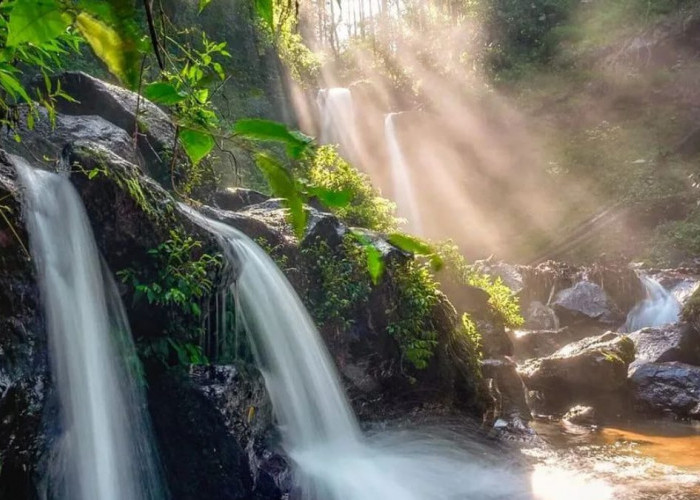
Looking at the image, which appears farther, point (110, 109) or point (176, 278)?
Result: point (110, 109)

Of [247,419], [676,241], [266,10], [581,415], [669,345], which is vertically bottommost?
[581,415]

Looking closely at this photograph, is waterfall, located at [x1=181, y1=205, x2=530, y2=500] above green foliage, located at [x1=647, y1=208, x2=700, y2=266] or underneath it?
underneath

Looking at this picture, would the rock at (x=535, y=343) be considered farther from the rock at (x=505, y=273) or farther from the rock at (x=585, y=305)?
the rock at (x=505, y=273)

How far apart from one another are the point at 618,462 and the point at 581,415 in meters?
2.22

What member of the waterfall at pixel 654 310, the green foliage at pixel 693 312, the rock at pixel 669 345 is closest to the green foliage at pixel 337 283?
the rock at pixel 669 345

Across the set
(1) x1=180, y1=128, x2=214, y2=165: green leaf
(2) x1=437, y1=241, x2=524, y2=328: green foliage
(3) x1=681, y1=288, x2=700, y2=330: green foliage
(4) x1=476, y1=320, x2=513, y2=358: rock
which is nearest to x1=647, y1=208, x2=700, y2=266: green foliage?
(3) x1=681, y1=288, x2=700, y2=330: green foliage

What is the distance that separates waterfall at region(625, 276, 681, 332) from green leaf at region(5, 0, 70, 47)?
14.2 m

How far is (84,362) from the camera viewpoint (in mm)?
3646

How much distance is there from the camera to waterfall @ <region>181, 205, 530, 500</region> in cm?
504

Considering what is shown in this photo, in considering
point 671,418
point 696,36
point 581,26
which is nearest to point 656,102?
point 696,36

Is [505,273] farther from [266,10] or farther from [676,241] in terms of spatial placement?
[266,10]

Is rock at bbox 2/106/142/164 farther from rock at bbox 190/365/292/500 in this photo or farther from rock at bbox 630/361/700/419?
rock at bbox 630/361/700/419

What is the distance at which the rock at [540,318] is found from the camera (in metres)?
12.9

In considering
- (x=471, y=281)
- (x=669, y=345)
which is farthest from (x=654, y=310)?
(x=471, y=281)
